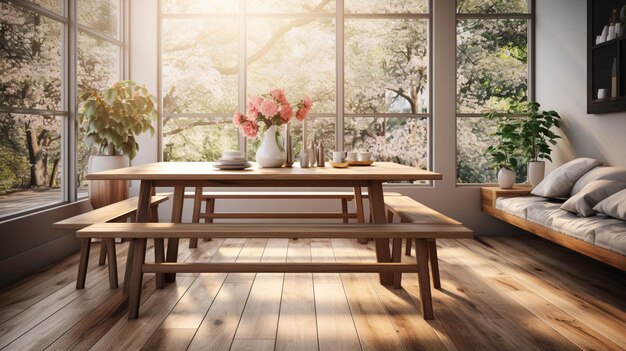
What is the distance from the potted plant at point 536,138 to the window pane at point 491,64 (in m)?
0.47

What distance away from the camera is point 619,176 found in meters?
3.93

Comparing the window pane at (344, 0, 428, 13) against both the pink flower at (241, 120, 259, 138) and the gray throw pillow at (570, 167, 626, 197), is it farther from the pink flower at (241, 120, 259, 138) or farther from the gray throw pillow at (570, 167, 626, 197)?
the pink flower at (241, 120, 259, 138)

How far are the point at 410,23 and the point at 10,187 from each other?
4.25 meters

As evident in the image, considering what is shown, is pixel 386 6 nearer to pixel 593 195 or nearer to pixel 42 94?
pixel 593 195

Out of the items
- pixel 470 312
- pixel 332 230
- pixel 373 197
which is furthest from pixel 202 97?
pixel 470 312

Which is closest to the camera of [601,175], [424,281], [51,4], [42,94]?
[424,281]

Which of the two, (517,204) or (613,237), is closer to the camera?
(613,237)

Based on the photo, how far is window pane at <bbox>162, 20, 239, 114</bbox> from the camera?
5.88 m

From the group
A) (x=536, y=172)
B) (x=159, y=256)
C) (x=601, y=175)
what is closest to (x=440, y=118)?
(x=536, y=172)

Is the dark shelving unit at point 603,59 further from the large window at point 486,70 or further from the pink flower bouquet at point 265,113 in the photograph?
the pink flower bouquet at point 265,113

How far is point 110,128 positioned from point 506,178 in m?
3.87

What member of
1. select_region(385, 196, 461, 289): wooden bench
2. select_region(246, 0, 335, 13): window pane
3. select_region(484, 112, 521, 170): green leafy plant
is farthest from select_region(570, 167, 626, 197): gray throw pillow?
select_region(246, 0, 335, 13): window pane

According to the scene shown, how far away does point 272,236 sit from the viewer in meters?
2.73

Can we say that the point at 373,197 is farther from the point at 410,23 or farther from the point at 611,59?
the point at 410,23
